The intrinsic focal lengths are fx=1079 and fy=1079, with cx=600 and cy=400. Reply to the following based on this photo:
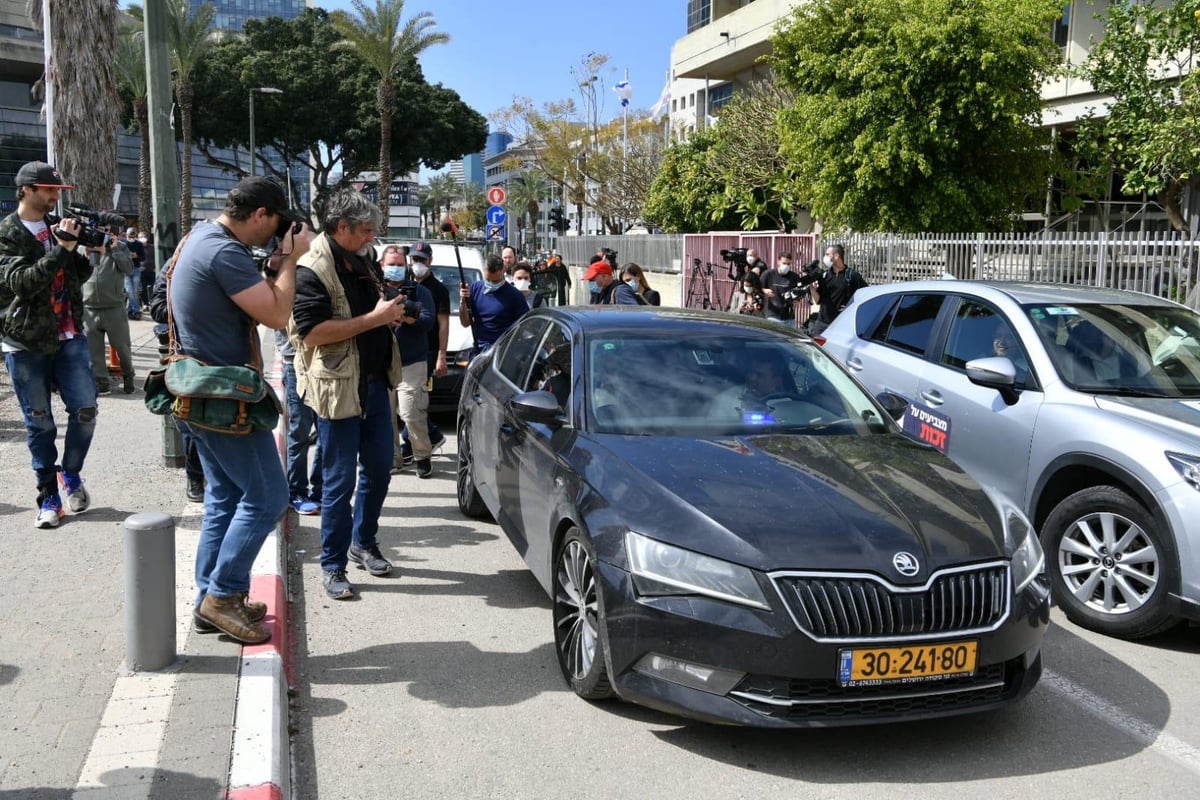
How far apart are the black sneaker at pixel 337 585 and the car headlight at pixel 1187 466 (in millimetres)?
3912

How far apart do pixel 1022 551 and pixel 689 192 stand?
32.8 meters

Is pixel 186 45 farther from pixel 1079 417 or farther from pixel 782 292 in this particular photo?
pixel 1079 417

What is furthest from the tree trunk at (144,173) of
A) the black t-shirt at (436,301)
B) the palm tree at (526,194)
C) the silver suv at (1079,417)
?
the palm tree at (526,194)

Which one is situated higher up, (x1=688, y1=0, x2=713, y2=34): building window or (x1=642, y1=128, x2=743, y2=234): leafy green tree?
(x1=688, y1=0, x2=713, y2=34): building window

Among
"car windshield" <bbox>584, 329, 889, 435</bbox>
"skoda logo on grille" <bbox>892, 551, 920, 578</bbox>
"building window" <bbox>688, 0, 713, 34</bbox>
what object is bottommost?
"skoda logo on grille" <bbox>892, 551, 920, 578</bbox>

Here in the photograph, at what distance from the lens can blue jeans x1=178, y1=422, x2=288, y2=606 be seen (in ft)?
14.1

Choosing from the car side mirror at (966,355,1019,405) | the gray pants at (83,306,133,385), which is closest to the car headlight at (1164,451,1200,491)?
the car side mirror at (966,355,1019,405)

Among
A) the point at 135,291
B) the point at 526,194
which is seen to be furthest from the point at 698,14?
the point at 526,194

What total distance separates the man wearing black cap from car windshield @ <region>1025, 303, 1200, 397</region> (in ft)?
13.0

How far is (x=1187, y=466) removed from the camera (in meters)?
4.74

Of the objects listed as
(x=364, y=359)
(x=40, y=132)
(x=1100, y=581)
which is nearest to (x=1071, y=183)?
(x=1100, y=581)

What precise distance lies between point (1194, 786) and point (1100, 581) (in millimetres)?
1630

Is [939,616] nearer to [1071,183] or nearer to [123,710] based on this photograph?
[123,710]

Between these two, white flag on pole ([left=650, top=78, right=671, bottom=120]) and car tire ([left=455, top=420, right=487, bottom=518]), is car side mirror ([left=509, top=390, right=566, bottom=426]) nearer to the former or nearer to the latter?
car tire ([left=455, top=420, right=487, bottom=518])
